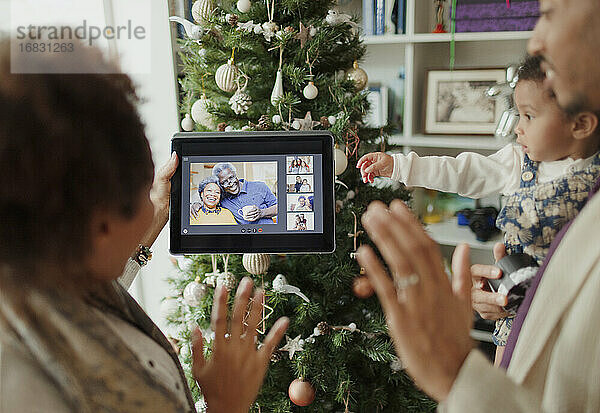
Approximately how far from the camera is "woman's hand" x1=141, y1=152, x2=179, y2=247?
101 centimetres

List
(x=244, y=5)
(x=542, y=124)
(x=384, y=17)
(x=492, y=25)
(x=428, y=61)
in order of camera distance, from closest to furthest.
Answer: (x=542, y=124) → (x=244, y=5) → (x=492, y=25) → (x=384, y=17) → (x=428, y=61)

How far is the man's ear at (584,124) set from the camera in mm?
519

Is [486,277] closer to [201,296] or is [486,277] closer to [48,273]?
[48,273]

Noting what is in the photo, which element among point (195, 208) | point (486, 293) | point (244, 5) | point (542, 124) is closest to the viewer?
point (542, 124)

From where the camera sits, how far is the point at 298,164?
1.03 m

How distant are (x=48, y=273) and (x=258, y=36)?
0.89 metres

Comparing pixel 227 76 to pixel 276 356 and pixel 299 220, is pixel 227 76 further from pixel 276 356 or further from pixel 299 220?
pixel 276 356

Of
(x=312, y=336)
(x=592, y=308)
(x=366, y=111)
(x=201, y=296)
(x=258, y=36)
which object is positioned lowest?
(x=312, y=336)

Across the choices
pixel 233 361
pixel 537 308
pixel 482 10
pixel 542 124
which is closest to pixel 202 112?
pixel 233 361

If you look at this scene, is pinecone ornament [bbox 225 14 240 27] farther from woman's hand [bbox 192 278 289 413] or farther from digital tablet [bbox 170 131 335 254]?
woman's hand [bbox 192 278 289 413]

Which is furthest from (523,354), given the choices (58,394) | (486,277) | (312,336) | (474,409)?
(312,336)

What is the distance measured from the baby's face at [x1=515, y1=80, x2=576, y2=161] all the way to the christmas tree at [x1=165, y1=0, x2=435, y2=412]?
58 centimetres

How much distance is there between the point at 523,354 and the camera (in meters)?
0.51

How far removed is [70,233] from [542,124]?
0.58 m
